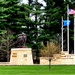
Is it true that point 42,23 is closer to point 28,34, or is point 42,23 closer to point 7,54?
point 28,34

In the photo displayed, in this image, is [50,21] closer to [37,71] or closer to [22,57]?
[22,57]

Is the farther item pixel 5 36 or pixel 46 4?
pixel 46 4

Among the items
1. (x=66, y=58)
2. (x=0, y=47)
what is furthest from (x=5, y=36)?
(x=66, y=58)

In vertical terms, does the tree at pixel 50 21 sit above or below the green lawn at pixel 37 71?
above

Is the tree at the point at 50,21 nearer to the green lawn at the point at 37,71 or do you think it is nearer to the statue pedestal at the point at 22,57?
the statue pedestal at the point at 22,57

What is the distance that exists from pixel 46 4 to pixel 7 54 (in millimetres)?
9894

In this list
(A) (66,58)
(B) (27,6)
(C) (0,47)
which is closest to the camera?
(A) (66,58)

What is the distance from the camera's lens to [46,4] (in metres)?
55.1

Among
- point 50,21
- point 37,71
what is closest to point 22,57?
point 37,71

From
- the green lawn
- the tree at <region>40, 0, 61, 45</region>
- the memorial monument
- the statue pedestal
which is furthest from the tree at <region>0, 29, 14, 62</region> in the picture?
the green lawn

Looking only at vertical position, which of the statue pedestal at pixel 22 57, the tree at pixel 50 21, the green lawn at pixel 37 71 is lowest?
the statue pedestal at pixel 22 57

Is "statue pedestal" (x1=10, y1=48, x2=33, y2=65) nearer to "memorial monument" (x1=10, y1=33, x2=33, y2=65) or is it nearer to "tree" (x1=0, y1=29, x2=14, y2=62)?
"memorial monument" (x1=10, y1=33, x2=33, y2=65)

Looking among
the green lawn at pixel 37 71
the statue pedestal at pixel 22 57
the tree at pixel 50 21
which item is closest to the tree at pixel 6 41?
the tree at pixel 50 21

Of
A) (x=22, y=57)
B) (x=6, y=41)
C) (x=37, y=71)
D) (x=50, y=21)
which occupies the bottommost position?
(x=22, y=57)
